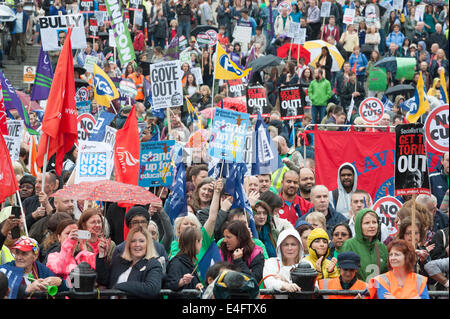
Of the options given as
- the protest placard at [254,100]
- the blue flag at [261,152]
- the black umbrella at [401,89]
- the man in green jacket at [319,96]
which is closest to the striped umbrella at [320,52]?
the black umbrella at [401,89]

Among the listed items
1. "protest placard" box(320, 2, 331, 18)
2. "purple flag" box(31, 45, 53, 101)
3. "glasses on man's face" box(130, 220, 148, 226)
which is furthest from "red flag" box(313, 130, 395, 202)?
"protest placard" box(320, 2, 331, 18)

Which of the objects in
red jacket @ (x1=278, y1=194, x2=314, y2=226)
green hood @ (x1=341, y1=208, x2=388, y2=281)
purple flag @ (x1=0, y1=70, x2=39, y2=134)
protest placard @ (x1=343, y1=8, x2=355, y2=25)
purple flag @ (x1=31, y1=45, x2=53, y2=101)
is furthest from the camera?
protest placard @ (x1=343, y1=8, x2=355, y2=25)

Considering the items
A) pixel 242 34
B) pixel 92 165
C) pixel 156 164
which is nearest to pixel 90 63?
pixel 242 34

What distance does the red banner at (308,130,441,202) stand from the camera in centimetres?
1401

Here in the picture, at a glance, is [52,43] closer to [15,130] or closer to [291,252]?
[15,130]

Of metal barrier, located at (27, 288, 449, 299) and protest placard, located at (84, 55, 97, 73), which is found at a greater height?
metal barrier, located at (27, 288, 449, 299)

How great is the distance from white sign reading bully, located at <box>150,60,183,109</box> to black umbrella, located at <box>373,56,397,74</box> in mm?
10979

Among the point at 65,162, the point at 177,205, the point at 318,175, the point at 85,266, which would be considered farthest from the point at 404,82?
the point at 85,266

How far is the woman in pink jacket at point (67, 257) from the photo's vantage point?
888 cm

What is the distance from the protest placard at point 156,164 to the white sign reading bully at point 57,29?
504 centimetres

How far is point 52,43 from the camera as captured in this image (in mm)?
16266

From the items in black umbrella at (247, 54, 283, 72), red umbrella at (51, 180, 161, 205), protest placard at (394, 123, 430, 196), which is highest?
protest placard at (394, 123, 430, 196)

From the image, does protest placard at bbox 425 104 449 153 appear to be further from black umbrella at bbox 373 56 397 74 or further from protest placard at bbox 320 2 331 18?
protest placard at bbox 320 2 331 18

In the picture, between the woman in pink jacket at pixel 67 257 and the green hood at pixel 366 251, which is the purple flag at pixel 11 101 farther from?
the green hood at pixel 366 251
